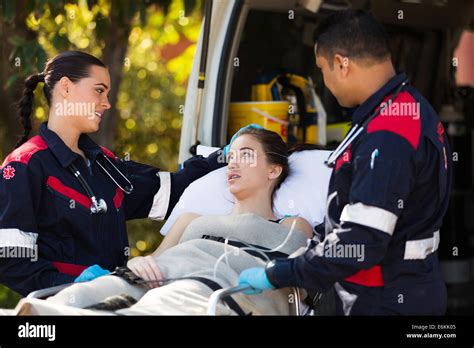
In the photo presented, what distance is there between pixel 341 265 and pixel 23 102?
6.45ft

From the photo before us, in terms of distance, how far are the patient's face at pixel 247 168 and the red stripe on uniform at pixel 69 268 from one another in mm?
819

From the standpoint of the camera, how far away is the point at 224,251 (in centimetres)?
394

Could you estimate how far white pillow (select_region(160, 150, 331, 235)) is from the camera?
14.6 feet

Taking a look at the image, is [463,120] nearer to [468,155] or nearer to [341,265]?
[468,155]

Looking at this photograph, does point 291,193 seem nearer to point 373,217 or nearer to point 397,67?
point 373,217

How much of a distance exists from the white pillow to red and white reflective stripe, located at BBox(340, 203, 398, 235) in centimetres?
124

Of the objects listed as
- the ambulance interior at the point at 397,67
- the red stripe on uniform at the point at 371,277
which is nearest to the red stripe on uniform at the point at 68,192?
the red stripe on uniform at the point at 371,277

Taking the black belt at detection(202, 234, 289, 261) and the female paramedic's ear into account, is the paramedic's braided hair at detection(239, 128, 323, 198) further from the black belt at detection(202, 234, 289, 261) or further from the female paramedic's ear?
the black belt at detection(202, 234, 289, 261)

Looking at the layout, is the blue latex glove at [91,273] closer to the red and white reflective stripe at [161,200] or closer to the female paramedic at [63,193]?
the female paramedic at [63,193]

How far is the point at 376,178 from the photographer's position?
124 inches

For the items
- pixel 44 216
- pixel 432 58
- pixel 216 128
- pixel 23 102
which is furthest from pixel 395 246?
pixel 432 58

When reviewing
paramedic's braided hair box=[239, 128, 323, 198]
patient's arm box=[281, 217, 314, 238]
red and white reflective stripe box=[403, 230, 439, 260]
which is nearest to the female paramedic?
paramedic's braided hair box=[239, 128, 323, 198]

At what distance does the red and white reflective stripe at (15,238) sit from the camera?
398cm

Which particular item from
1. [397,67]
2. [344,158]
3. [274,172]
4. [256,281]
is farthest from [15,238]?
[397,67]
